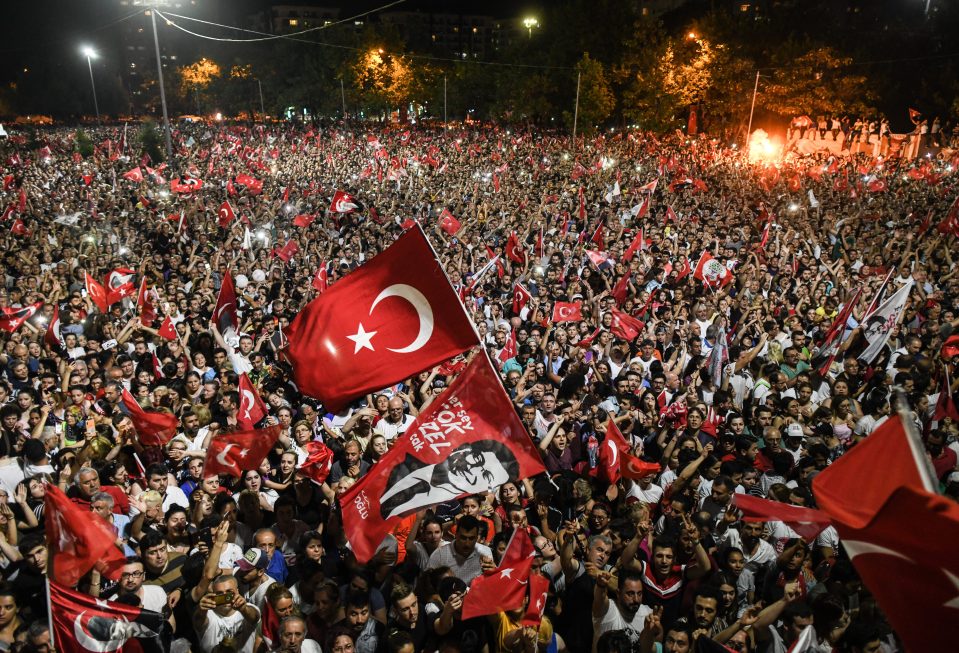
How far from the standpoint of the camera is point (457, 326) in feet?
15.6

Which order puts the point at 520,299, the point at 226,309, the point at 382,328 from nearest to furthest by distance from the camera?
the point at 382,328 → the point at 226,309 → the point at 520,299

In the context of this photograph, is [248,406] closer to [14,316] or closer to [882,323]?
[14,316]

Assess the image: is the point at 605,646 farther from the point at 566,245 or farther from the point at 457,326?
the point at 566,245

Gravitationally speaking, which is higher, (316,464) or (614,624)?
(316,464)

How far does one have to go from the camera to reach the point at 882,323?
8266 millimetres

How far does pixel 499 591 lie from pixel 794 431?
4.13 metres

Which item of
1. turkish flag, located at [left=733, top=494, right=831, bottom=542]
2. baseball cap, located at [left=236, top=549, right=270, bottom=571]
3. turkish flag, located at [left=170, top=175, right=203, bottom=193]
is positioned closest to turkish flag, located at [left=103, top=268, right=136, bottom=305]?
baseball cap, located at [left=236, top=549, right=270, bottom=571]

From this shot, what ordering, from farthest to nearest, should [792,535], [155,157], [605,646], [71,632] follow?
[155,157] → [792,535] → [605,646] → [71,632]

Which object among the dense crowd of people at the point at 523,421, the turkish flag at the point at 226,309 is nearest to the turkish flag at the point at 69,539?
the dense crowd of people at the point at 523,421

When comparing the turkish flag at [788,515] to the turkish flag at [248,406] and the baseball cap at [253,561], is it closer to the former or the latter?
the baseball cap at [253,561]

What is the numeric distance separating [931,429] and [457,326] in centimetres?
506

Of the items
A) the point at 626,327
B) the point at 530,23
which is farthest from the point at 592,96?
the point at 626,327

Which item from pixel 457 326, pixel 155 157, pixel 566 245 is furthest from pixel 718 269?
pixel 155 157

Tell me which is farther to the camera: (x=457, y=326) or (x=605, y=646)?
(x=457, y=326)
